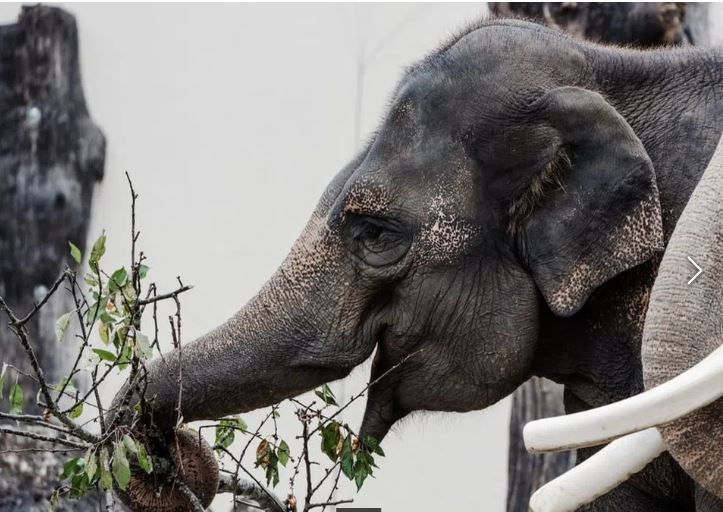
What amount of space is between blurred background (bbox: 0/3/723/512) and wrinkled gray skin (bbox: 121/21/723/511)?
315 cm

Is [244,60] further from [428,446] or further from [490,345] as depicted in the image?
[490,345]

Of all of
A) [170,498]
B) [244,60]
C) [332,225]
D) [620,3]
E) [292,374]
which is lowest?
[170,498]

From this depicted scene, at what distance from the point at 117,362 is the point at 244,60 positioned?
3566mm

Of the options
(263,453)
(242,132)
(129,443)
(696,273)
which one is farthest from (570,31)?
(696,273)

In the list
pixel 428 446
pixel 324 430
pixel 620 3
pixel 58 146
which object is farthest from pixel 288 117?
pixel 324 430

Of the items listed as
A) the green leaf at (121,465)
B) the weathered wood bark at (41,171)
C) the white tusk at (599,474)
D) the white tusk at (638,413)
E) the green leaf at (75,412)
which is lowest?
the white tusk at (599,474)

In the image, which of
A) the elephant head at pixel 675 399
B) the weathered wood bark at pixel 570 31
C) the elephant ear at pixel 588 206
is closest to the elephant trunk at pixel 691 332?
the elephant head at pixel 675 399

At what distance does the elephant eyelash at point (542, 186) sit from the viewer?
2.50 metres

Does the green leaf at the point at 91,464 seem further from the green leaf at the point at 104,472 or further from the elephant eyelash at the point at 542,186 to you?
the elephant eyelash at the point at 542,186

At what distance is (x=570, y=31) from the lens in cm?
445

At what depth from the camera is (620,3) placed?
15.1 feet

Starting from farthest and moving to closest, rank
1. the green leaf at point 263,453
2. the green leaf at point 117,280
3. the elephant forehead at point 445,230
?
the green leaf at point 263,453, the green leaf at point 117,280, the elephant forehead at point 445,230

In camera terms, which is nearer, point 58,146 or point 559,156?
point 559,156

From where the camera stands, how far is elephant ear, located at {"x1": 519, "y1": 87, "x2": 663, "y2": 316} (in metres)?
2.45
